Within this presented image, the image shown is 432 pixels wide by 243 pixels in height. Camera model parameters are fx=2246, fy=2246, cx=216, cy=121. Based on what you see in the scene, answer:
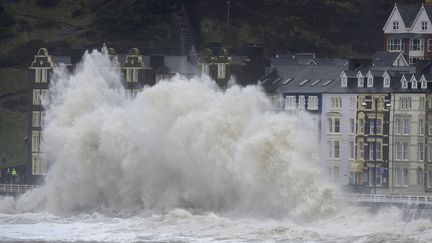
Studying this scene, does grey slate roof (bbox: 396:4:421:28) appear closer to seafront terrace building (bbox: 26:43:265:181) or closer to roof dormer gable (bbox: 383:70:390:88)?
seafront terrace building (bbox: 26:43:265:181)

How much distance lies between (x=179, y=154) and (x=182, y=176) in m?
1.11

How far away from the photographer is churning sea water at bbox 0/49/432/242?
102 meters

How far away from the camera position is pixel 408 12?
142m

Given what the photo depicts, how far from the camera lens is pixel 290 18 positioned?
548ft

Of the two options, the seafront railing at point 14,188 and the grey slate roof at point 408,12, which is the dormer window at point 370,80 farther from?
the seafront railing at point 14,188

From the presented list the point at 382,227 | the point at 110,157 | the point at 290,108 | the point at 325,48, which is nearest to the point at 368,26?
the point at 325,48

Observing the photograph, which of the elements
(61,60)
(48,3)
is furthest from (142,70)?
(48,3)

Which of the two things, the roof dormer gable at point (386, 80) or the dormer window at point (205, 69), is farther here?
the dormer window at point (205, 69)

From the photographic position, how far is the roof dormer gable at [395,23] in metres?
141

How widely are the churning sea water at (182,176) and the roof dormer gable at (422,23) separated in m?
23.6

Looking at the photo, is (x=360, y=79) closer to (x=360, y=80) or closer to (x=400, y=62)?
(x=360, y=80)

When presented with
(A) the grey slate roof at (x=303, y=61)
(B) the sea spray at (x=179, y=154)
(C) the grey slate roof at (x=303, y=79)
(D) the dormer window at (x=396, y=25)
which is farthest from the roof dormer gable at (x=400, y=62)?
(B) the sea spray at (x=179, y=154)

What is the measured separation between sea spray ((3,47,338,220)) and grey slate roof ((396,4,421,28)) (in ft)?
79.7

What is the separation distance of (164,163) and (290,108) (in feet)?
49.2
